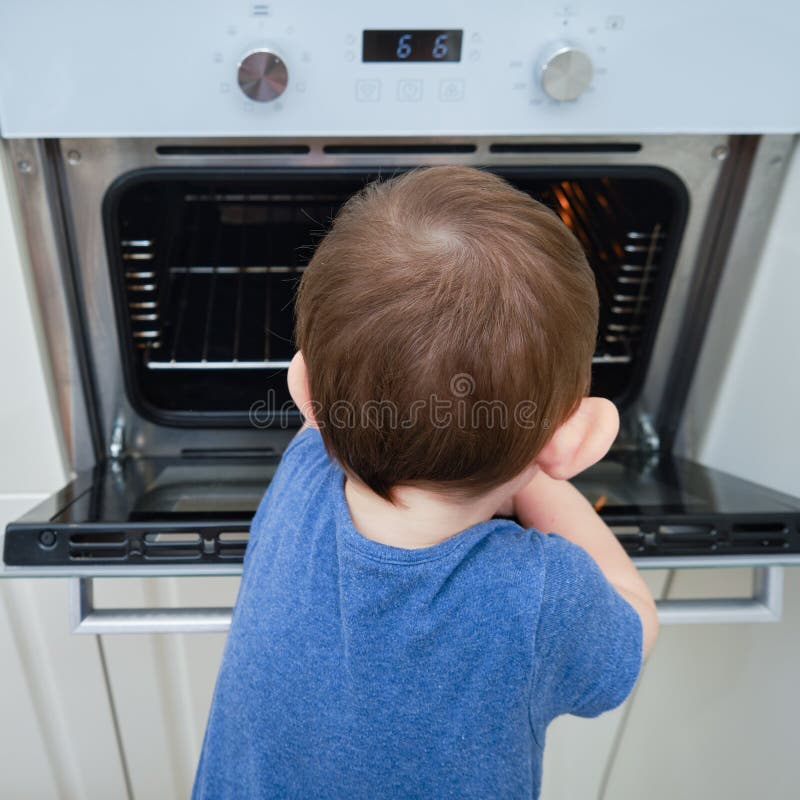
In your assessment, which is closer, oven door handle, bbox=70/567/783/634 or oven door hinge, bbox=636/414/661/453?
oven door handle, bbox=70/567/783/634

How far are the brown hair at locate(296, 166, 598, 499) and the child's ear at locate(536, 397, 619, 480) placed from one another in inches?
0.8

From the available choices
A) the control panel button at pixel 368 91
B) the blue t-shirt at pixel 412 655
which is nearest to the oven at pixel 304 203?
the control panel button at pixel 368 91

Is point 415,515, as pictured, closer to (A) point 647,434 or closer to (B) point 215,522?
(B) point 215,522

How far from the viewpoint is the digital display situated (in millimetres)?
632

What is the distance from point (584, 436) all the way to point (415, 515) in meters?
0.13

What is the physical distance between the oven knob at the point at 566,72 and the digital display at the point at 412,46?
8 centimetres

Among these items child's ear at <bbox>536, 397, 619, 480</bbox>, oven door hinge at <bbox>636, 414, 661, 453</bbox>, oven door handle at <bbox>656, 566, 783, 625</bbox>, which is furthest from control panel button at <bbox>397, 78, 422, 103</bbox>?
oven door handle at <bbox>656, 566, 783, 625</bbox>

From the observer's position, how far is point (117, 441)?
0.85 meters

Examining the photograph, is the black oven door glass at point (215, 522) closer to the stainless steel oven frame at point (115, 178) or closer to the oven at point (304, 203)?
the oven at point (304, 203)

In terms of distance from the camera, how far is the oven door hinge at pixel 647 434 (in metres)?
0.91

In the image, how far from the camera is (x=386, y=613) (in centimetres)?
52

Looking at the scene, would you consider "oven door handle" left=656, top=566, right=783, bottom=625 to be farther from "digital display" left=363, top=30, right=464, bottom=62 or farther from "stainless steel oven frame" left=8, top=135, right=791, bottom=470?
"digital display" left=363, top=30, right=464, bottom=62

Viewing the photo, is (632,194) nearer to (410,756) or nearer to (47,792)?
(410,756)

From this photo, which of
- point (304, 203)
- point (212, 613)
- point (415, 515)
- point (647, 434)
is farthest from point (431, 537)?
point (304, 203)
